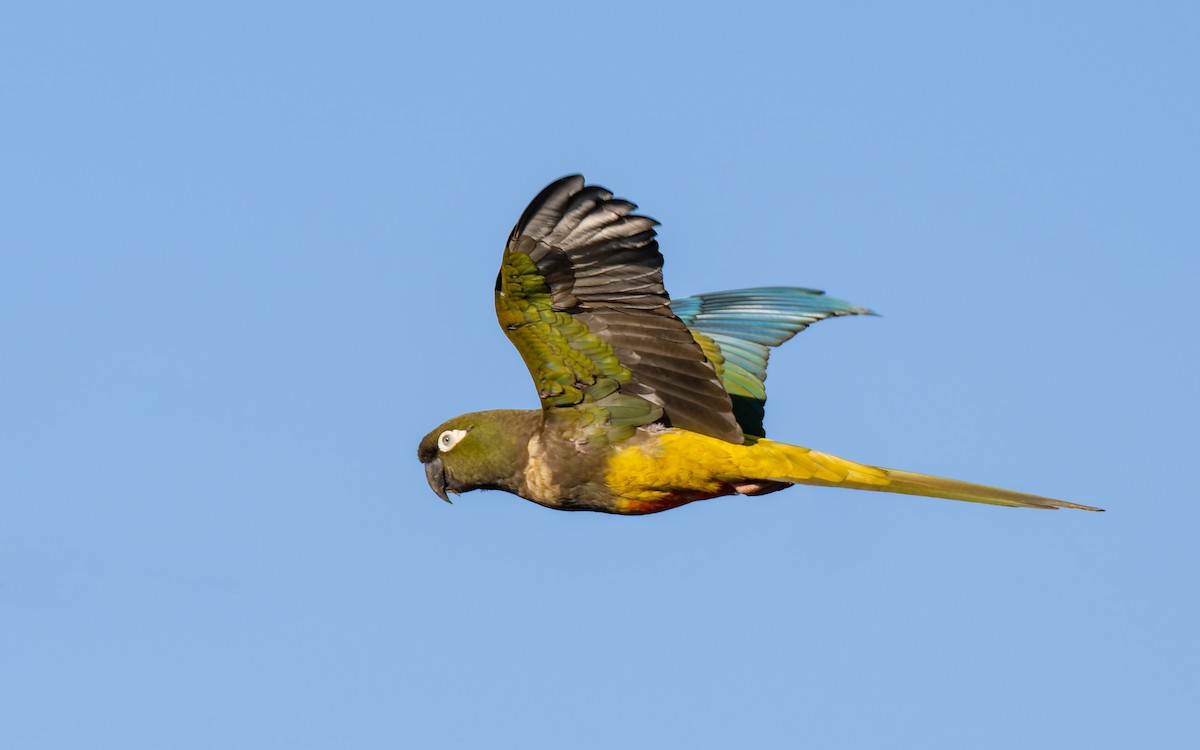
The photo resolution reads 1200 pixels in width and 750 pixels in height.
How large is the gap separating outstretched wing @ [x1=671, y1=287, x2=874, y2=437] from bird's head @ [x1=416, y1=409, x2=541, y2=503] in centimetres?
181

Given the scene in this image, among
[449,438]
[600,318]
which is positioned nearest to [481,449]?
[449,438]

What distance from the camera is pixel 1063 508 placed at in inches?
337

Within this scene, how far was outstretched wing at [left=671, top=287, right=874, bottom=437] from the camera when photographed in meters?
10.8

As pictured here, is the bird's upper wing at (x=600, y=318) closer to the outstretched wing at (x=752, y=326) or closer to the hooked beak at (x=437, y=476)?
the hooked beak at (x=437, y=476)

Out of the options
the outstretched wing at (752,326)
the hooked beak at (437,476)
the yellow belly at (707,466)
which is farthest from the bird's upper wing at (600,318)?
the outstretched wing at (752,326)

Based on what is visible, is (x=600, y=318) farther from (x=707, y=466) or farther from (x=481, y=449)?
(x=481, y=449)

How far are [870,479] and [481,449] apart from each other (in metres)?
2.64

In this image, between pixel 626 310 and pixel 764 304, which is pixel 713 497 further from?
pixel 764 304

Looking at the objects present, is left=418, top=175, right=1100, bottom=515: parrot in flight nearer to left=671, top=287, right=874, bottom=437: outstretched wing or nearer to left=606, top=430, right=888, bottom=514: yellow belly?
left=606, top=430, right=888, bottom=514: yellow belly

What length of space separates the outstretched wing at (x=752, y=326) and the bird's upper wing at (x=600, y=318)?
4.40 ft

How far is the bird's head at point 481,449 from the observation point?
964cm

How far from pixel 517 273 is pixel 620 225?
0.73 metres

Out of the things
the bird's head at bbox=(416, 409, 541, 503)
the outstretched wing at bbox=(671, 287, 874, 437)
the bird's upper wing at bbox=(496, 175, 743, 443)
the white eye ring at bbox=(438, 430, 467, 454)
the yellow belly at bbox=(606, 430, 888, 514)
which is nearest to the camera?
the bird's upper wing at bbox=(496, 175, 743, 443)

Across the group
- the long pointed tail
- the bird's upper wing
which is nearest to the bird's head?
the bird's upper wing
